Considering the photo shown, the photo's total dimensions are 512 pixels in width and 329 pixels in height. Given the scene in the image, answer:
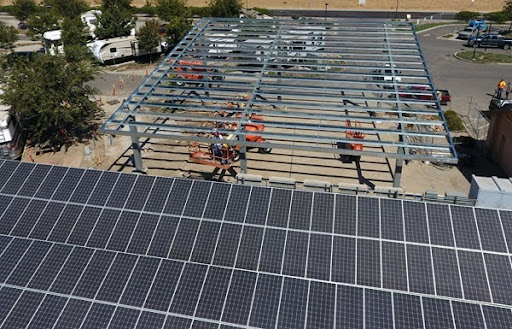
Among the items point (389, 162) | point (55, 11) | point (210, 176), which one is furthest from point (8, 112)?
point (55, 11)

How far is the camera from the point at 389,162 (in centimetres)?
2541

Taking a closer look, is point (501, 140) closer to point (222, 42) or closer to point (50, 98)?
point (222, 42)

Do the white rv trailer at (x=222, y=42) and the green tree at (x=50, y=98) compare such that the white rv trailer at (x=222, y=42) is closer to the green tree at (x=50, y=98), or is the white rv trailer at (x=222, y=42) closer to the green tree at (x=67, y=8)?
the green tree at (x=50, y=98)

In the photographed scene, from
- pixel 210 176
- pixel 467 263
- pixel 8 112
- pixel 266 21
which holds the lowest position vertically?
pixel 210 176

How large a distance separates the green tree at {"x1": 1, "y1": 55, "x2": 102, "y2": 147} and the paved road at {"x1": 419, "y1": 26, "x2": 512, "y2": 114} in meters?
28.6

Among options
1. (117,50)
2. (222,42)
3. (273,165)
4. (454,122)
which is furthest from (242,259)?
(117,50)

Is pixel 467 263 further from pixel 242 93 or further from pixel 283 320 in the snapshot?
pixel 242 93

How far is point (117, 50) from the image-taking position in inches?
1781

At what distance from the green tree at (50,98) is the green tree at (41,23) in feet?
76.0

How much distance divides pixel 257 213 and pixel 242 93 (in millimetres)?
11997

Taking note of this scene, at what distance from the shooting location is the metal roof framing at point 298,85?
21.1 m

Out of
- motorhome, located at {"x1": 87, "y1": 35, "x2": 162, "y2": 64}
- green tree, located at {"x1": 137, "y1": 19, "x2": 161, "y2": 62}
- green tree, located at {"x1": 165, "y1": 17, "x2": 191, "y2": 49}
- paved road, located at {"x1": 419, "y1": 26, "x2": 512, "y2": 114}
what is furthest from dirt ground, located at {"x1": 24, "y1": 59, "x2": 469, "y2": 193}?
green tree, located at {"x1": 165, "y1": 17, "x2": 191, "y2": 49}

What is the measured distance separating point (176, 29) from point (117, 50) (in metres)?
6.69

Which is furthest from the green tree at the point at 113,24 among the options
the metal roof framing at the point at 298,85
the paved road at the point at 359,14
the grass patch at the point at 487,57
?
the grass patch at the point at 487,57
